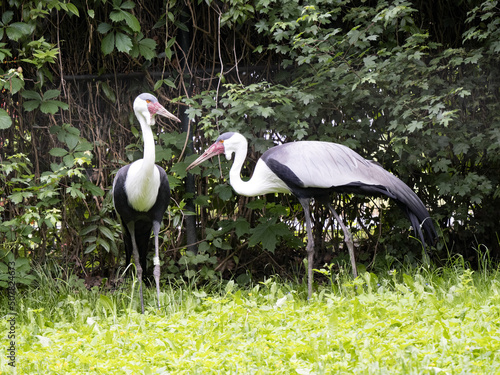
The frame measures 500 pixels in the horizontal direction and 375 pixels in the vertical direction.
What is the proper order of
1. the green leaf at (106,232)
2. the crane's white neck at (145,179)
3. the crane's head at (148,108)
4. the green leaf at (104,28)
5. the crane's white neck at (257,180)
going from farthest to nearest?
the green leaf at (106,232)
the green leaf at (104,28)
the crane's white neck at (257,180)
the crane's head at (148,108)
the crane's white neck at (145,179)

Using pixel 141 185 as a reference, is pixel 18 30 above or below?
above

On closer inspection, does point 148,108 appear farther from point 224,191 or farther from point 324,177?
point 324,177

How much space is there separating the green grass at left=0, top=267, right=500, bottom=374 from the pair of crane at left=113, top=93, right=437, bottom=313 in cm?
60

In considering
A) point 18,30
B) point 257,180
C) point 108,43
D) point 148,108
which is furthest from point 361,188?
point 18,30

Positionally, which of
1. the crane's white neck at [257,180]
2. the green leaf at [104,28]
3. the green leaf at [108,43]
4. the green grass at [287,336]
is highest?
the green leaf at [104,28]

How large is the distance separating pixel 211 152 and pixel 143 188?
0.74 meters

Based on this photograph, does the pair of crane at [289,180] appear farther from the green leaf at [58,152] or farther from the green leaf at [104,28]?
the green leaf at [104,28]

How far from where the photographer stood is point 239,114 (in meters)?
4.67

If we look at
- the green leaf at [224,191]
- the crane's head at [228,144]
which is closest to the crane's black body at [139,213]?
the crane's head at [228,144]

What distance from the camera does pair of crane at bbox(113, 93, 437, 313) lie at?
4.25 metres

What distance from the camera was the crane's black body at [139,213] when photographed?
171 inches

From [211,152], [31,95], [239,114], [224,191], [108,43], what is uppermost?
[108,43]

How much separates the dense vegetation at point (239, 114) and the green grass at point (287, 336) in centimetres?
105

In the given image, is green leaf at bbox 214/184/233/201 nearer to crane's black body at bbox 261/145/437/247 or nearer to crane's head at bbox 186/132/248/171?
crane's head at bbox 186/132/248/171
